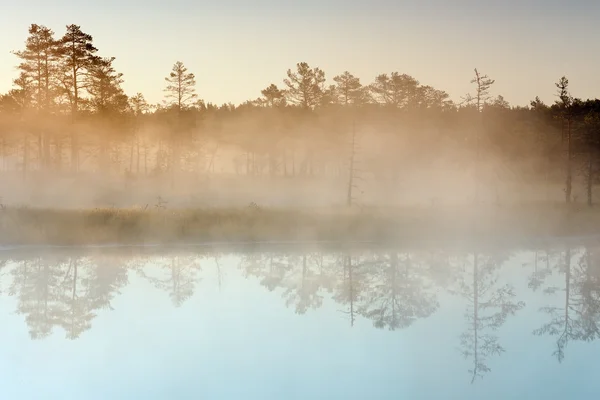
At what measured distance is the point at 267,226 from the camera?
36.7 metres

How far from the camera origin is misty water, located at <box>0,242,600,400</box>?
1182 centimetres

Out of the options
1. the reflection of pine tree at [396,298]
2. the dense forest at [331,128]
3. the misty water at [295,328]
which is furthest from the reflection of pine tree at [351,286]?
the dense forest at [331,128]

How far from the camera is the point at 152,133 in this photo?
9388cm

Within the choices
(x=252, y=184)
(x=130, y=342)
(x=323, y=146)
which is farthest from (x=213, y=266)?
(x=323, y=146)

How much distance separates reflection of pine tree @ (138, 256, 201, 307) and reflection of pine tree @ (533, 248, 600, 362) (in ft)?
34.9

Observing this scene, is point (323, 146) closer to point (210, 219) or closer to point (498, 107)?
point (498, 107)

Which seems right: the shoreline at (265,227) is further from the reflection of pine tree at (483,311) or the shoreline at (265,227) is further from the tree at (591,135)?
the tree at (591,135)

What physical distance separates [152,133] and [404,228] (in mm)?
62711

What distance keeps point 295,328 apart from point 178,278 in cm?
892

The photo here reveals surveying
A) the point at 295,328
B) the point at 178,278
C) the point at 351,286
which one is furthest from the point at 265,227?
the point at 295,328

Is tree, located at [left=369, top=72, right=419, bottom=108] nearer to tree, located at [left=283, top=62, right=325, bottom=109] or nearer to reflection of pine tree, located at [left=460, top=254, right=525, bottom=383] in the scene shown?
tree, located at [left=283, top=62, right=325, bottom=109]

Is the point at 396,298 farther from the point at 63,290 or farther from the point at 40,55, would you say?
the point at 40,55

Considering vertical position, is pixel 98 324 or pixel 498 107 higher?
pixel 498 107

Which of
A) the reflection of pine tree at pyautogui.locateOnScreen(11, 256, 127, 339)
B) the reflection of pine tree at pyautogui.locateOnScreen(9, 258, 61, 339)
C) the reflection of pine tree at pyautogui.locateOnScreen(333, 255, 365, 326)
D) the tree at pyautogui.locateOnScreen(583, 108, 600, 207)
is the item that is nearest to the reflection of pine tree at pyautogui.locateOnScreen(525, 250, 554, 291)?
the reflection of pine tree at pyautogui.locateOnScreen(333, 255, 365, 326)
